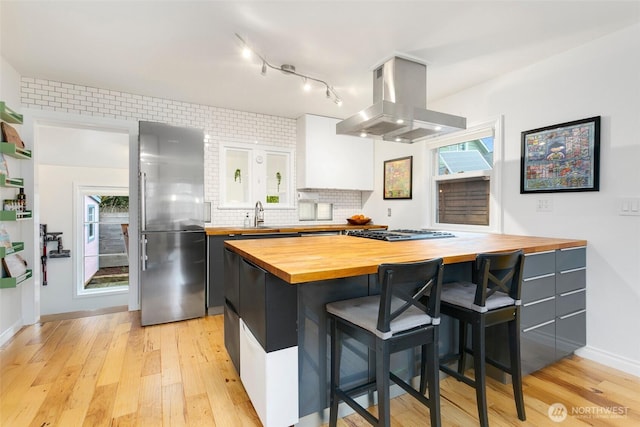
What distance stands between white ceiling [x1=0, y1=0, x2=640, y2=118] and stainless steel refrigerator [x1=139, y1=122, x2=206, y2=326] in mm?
653

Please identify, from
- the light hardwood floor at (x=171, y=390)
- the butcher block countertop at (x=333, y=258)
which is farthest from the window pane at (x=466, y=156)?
the light hardwood floor at (x=171, y=390)

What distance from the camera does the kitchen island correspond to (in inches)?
55.9

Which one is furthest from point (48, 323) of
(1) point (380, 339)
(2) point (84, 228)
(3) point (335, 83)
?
(3) point (335, 83)

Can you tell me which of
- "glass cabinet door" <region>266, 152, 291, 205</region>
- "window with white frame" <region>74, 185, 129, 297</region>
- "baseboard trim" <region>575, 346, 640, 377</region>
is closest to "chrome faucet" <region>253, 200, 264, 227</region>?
"glass cabinet door" <region>266, 152, 291, 205</region>

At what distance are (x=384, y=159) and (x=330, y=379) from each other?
355 cm

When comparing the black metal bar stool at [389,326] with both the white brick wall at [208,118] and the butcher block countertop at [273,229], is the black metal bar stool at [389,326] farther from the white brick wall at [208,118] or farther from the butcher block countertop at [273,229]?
the white brick wall at [208,118]

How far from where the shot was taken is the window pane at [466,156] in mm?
3260

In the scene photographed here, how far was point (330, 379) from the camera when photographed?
165 centimetres

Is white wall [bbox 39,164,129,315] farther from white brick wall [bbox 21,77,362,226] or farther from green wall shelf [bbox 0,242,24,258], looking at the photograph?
green wall shelf [bbox 0,242,24,258]

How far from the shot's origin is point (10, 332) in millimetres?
2818

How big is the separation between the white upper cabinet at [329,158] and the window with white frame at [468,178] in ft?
3.79

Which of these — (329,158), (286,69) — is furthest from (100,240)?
(286,69)

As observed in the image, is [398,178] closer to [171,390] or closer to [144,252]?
[144,252]

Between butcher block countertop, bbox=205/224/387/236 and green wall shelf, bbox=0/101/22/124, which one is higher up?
green wall shelf, bbox=0/101/22/124
